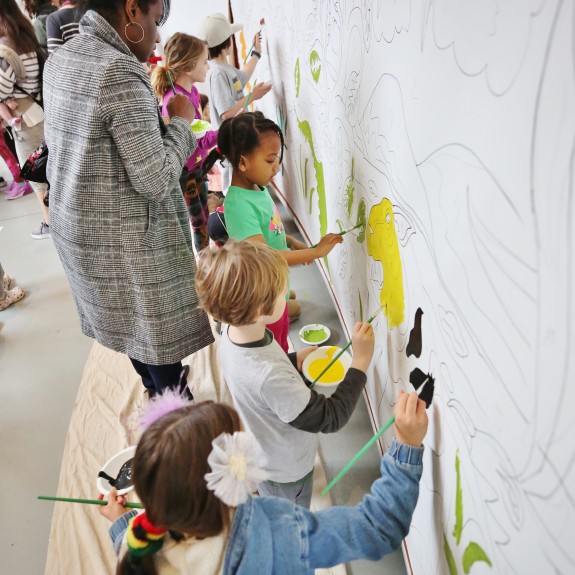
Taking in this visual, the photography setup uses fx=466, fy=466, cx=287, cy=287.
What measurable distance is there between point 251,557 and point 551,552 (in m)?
0.39

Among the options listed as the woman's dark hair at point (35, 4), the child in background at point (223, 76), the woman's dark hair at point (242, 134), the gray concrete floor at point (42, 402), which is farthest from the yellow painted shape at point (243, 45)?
the woman's dark hair at point (242, 134)

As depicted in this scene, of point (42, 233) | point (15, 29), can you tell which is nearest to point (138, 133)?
point (15, 29)

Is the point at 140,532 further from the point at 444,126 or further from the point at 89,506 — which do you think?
the point at 89,506

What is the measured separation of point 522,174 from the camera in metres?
0.51

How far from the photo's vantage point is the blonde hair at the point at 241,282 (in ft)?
3.18

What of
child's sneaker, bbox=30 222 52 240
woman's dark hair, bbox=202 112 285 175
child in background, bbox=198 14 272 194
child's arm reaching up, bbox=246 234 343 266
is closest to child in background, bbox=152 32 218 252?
child in background, bbox=198 14 272 194

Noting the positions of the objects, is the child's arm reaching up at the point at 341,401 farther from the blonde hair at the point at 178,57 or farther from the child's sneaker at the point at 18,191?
the child's sneaker at the point at 18,191

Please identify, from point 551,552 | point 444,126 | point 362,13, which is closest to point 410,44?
point 444,126

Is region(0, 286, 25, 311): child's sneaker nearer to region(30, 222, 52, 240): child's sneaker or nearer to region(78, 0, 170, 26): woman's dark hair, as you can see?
region(30, 222, 52, 240): child's sneaker

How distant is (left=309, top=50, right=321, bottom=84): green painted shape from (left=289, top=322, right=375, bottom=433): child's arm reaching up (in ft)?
3.19

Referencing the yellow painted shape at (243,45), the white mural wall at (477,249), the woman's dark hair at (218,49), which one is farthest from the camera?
the yellow painted shape at (243,45)

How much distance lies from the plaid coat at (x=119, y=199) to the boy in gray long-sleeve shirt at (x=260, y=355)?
277 mm

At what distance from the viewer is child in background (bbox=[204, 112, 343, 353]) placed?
4.88ft

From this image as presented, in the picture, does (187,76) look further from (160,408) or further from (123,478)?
(160,408)
